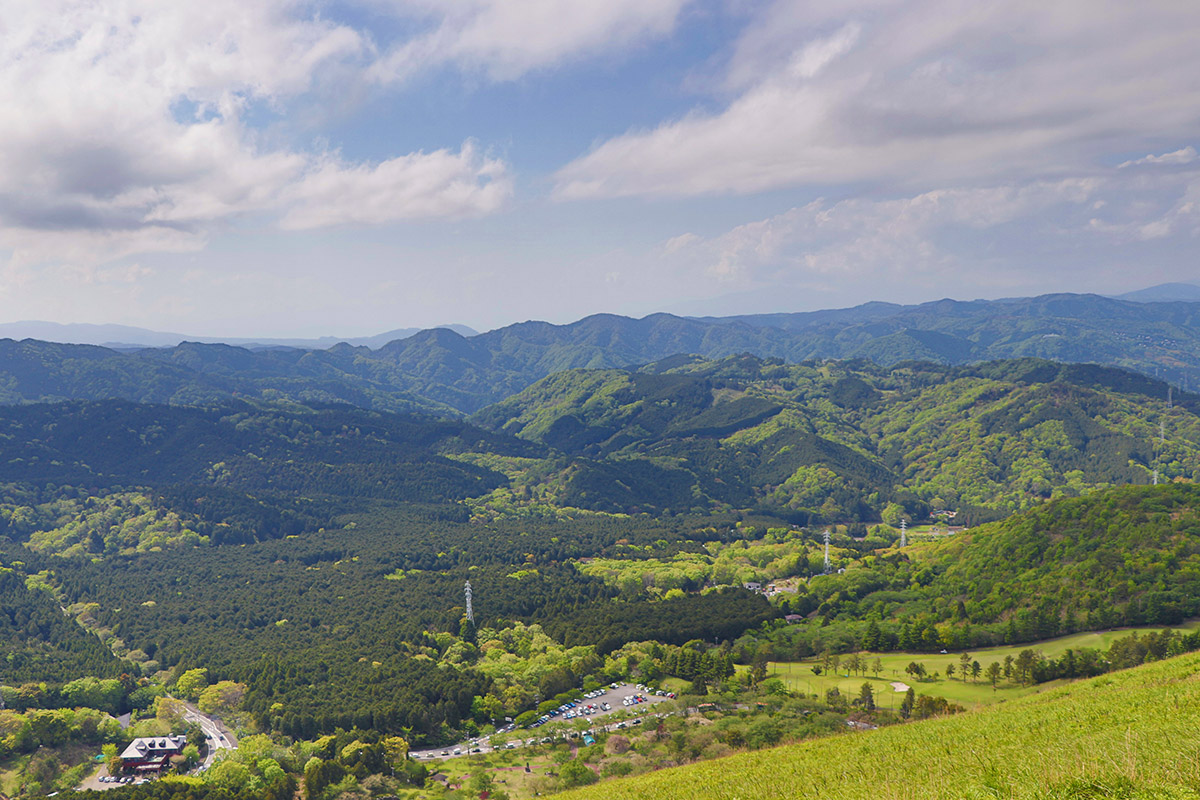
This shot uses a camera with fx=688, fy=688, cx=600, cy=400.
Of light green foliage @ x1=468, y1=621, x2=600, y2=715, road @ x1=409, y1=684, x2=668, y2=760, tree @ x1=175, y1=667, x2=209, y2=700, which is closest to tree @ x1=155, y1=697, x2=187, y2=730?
tree @ x1=175, y1=667, x2=209, y2=700

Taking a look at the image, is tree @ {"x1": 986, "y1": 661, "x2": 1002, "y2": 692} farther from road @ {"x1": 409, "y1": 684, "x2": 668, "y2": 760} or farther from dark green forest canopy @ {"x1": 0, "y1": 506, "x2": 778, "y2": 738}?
dark green forest canopy @ {"x1": 0, "y1": 506, "x2": 778, "y2": 738}

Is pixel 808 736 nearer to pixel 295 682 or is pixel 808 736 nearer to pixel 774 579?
pixel 295 682

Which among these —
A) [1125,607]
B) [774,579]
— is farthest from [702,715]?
[774,579]

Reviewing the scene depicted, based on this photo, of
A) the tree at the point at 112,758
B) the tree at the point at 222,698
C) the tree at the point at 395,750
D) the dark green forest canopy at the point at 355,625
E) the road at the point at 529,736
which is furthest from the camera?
the tree at the point at 222,698

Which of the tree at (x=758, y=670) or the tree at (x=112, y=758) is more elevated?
the tree at (x=758, y=670)

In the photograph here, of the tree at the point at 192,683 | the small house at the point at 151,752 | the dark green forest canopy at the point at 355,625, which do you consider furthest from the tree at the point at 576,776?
the tree at the point at 192,683

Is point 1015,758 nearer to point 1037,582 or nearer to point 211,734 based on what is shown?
point 1037,582

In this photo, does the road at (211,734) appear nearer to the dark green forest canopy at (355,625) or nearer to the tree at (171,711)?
the tree at (171,711)
